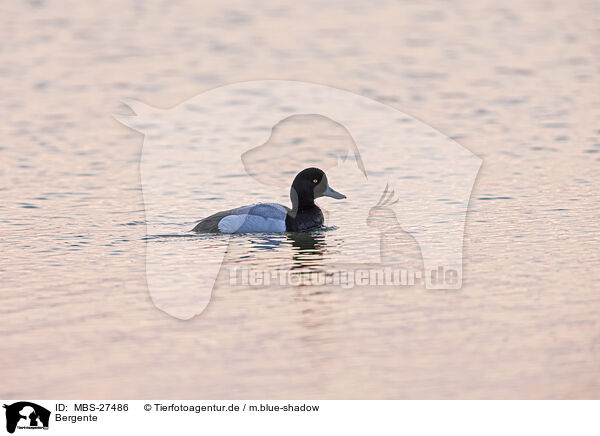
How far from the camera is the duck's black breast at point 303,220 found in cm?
1523

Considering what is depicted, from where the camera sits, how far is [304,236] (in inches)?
587

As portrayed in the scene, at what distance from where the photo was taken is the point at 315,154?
63.5 ft

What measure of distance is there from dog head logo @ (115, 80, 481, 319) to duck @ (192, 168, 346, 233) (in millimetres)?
436

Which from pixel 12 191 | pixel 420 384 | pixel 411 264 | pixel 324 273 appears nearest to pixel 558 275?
pixel 411 264

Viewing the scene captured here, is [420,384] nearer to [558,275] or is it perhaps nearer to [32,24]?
[558,275]

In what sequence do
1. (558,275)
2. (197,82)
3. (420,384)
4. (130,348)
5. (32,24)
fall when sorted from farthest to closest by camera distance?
(32,24)
(197,82)
(558,275)
(130,348)
(420,384)

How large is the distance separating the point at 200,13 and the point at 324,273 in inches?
859

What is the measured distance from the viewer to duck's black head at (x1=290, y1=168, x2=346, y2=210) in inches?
611
